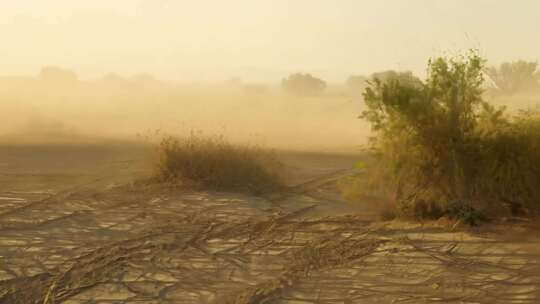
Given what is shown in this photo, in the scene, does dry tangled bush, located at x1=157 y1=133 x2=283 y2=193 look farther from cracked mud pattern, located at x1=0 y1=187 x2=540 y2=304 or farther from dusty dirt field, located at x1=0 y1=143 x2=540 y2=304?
cracked mud pattern, located at x1=0 y1=187 x2=540 y2=304

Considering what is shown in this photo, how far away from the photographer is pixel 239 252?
7.00m

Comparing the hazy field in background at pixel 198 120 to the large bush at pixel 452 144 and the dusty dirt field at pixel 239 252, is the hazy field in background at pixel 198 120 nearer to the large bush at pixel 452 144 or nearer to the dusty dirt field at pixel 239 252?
the dusty dirt field at pixel 239 252

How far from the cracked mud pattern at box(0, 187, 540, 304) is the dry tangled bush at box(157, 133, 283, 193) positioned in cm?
152

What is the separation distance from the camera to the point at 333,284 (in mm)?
5820

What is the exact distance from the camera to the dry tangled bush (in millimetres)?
10867

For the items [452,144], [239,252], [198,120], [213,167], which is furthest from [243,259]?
[198,120]

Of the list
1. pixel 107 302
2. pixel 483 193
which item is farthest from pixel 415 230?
pixel 107 302

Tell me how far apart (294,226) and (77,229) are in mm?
2995

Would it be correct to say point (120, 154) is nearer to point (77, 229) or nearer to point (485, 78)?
point (77, 229)

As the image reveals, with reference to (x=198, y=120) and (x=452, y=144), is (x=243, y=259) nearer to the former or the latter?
(x=452, y=144)

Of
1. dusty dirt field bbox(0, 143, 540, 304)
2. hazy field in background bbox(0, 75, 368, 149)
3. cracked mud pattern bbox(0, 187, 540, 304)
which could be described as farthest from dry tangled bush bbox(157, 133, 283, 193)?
hazy field in background bbox(0, 75, 368, 149)

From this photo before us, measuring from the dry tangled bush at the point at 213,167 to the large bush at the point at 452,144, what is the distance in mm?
3482

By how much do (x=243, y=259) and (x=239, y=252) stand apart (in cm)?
27

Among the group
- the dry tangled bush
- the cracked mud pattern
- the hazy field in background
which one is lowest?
the cracked mud pattern
